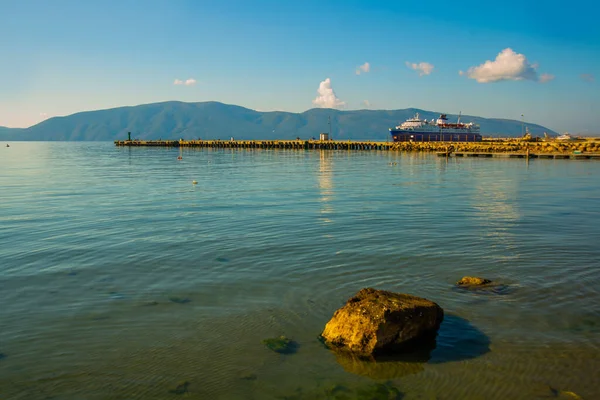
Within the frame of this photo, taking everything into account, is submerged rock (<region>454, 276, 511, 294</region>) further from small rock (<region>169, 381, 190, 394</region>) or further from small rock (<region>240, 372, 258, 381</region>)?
small rock (<region>169, 381, 190, 394</region>)

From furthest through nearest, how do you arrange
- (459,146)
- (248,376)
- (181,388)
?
(459,146), (248,376), (181,388)

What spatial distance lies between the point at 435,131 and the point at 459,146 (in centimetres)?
6677

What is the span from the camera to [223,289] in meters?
11.2

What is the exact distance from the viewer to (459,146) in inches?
3767

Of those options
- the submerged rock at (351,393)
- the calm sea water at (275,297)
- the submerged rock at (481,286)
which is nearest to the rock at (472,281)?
the submerged rock at (481,286)

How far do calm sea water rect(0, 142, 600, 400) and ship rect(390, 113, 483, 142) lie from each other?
133064mm

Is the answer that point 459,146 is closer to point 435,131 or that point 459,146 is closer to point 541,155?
point 541,155

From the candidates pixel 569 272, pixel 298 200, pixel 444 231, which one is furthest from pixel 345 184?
pixel 569 272

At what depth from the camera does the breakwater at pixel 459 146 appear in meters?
74.9

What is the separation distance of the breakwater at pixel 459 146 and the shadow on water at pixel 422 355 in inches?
2658

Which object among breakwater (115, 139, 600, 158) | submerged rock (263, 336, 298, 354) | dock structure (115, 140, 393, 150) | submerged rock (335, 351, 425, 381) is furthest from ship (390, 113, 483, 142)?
submerged rock (335, 351, 425, 381)

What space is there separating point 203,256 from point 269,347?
6334 mm

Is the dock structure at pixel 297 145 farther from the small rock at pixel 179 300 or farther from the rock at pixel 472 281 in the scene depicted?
the small rock at pixel 179 300

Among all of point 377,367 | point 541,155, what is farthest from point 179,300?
point 541,155
